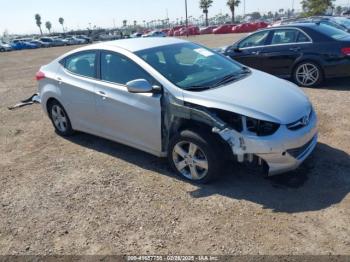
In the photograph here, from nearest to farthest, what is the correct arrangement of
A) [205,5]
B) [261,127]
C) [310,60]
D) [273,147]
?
[273,147]
[261,127]
[310,60]
[205,5]

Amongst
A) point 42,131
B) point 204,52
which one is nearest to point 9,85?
point 42,131

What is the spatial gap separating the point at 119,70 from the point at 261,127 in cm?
208

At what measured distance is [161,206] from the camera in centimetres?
373

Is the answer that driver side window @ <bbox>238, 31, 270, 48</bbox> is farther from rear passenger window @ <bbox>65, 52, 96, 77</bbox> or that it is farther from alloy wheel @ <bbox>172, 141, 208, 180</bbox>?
alloy wheel @ <bbox>172, 141, 208, 180</bbox>

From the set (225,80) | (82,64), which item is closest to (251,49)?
(225,80)

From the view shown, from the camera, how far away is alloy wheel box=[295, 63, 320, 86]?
762cm

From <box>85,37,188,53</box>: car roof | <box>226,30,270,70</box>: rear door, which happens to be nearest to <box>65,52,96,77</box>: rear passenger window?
<box>85,37,188,53</box>: car roof

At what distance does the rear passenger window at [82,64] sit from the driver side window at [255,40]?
487cm

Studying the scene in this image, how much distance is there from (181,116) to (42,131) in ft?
12.0

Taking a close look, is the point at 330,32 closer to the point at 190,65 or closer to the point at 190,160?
the point at 190,65

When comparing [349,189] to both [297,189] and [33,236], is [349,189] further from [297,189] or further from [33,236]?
[33,236]

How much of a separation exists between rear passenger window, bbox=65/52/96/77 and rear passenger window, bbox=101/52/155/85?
9.3 inches

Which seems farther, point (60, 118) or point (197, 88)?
point (60, 118)

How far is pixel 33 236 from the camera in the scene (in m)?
3.44
